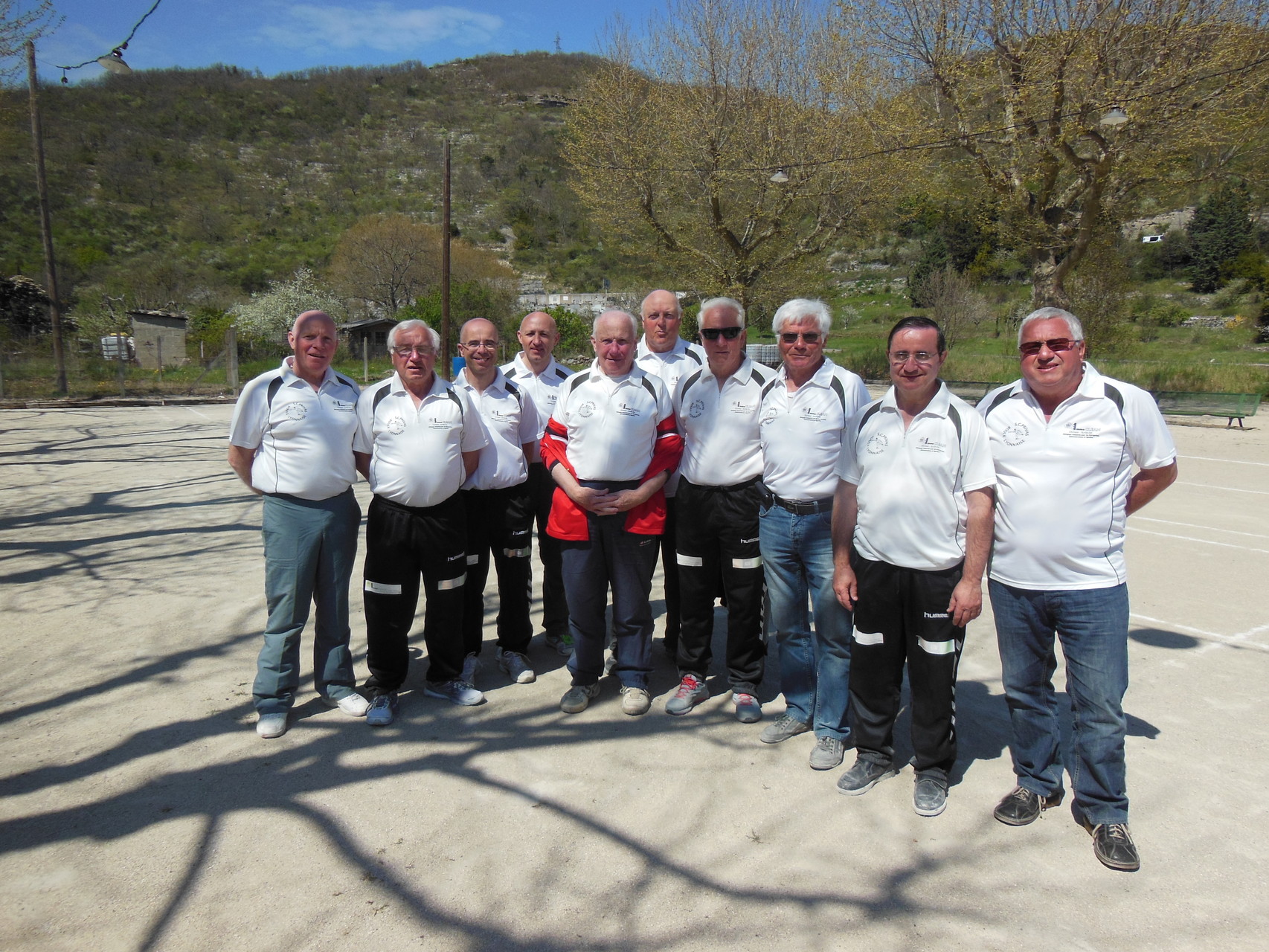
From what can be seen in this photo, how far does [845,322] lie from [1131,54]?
36.3 metres

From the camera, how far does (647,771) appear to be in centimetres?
337

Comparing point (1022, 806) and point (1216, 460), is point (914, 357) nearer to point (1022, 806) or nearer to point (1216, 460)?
point (1022, 806)

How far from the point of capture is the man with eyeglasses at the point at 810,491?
11.4ft

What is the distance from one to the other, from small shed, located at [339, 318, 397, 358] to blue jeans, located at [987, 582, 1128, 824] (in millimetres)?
38633

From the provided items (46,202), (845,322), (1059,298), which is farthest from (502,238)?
(1059,298)

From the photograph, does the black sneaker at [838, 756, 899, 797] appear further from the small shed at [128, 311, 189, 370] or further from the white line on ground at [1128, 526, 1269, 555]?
the small shed at [128, 311, 189, 370]

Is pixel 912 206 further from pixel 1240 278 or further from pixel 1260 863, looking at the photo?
pixel 1240 278

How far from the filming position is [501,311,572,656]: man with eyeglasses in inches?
178

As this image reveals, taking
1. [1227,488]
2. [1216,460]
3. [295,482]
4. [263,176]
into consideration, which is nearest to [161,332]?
[295,482]

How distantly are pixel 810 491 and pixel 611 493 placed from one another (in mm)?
957

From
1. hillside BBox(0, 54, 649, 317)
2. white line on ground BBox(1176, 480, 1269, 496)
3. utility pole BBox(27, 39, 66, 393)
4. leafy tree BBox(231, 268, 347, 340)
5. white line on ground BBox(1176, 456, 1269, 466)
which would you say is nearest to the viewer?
white line on ground BBox(1176, 480, 1269, 496)

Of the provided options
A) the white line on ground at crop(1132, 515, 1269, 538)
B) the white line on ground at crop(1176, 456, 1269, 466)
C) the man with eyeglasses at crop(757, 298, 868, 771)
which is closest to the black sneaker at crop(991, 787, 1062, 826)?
the man with eyeglasses at crop(757, 298, 868, 771)

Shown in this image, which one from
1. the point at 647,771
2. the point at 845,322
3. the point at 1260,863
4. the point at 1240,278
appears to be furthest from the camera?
the point at 845,322

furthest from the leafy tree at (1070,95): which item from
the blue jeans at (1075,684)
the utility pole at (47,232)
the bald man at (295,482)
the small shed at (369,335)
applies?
the small shed at (369,335)
